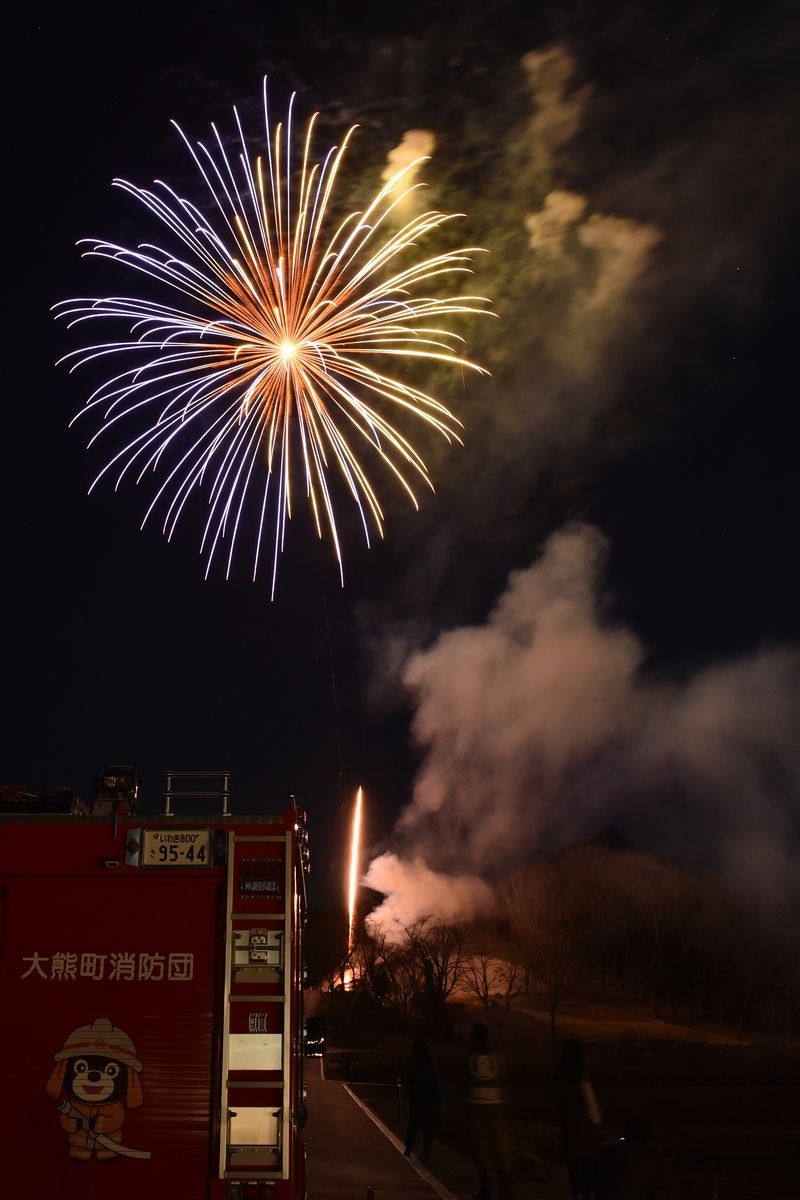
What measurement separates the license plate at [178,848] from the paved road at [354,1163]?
7044mm

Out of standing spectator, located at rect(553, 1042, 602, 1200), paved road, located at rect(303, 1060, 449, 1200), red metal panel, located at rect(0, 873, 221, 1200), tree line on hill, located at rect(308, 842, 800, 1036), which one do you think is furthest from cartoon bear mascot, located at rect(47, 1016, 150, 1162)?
tree line on hill, located at rect(308, 842, 800, 1036)

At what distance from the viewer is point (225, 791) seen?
29.9ft

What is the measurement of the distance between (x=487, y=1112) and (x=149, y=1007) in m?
4.25

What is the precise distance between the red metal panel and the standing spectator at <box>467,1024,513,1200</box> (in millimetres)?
3707

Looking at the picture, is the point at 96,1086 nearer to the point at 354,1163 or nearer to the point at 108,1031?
the point at 108,1031

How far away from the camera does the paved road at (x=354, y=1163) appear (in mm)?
13594

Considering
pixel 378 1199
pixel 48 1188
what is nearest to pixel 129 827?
pixel 48 1188

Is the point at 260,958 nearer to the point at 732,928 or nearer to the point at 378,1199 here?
the point at 378,1199

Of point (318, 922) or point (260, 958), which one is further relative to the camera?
point (318, 922)

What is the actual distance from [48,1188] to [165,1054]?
3.65ft

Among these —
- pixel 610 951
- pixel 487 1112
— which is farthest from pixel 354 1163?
pixel 610 951

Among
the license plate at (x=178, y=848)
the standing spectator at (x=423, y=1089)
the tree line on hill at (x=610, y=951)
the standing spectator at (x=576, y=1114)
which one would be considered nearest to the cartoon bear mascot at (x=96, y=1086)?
the license plate at (x=178, y=848)

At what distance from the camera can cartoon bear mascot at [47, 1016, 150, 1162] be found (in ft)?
24.9

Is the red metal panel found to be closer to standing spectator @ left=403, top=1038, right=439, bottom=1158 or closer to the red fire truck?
the red fire truck
